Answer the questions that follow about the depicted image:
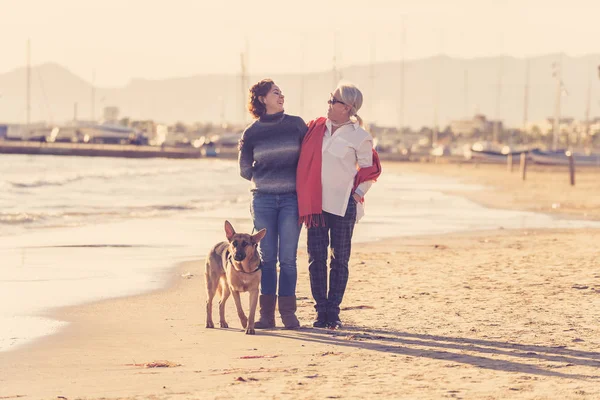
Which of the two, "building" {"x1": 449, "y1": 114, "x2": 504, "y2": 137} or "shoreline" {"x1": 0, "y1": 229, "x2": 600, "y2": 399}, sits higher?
"building" {"x1": 449, "y1": 114, "x2": 504, "y2": 137}

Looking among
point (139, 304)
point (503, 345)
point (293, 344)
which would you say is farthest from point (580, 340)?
point (139, 304)

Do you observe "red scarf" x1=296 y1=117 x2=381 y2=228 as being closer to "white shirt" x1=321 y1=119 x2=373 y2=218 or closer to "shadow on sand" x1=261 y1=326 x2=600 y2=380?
"white shirt" x1=321 y1=119 x2=373 y2=218

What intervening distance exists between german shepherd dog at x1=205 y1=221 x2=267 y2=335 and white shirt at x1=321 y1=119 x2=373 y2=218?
57cm

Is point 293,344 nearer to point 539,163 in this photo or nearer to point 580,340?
point 580,340

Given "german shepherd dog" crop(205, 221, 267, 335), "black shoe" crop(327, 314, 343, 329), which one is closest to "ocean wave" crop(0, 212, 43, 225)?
"german shepherd dog" crop(205, 221, 267, 335)

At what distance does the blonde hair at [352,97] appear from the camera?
7688 millimetres

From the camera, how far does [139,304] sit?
30.1 ft

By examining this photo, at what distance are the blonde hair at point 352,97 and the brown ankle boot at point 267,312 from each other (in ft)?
4.98

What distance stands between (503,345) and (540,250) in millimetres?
6651

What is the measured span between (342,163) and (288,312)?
3.97 feet

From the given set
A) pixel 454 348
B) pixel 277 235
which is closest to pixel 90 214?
pixel 277 235

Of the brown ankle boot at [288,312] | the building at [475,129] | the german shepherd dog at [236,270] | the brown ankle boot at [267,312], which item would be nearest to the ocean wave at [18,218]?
the german shepherd dog at [236,270]

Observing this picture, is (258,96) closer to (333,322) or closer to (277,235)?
(277,235)

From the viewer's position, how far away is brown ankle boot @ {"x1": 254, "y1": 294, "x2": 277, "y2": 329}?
7.93 m
